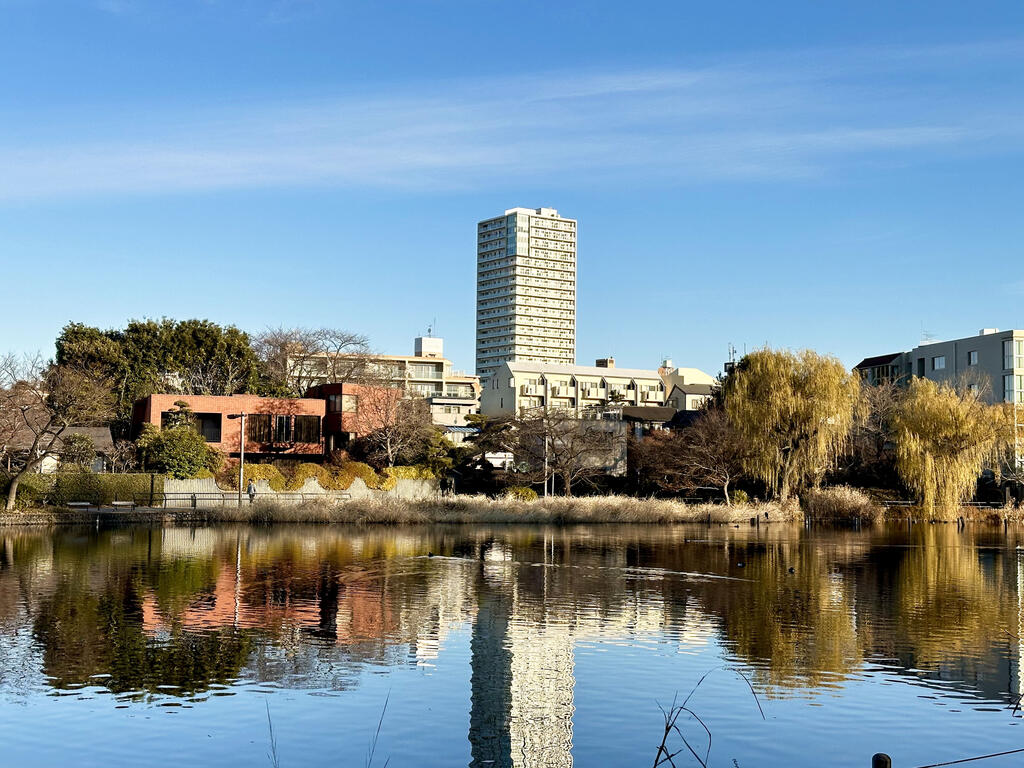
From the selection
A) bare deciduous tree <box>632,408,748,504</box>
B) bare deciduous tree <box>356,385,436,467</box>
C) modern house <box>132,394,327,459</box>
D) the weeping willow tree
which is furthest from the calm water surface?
modern house <box>132,394,327,459</box>

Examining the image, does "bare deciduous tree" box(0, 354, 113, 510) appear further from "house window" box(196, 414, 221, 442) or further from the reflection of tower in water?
the reflection of tower in water

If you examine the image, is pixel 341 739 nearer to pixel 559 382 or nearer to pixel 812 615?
pixel 812 615

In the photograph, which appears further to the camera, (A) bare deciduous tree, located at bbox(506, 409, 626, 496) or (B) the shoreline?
(A) bare deciduous tree, located at bbox(506, 409, 626, 496)

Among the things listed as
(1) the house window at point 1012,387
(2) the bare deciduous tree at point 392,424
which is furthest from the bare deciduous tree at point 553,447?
(1) the house window at point 1012,387

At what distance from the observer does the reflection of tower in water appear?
12508mm

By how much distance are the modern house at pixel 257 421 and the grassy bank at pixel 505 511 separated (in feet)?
44.8

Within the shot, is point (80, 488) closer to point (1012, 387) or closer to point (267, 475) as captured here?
point (267, 475)

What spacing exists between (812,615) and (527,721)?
1100 centimetres

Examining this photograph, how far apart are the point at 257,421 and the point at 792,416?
32706 millimetres

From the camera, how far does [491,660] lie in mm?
17359

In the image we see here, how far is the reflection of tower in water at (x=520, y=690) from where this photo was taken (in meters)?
12.5

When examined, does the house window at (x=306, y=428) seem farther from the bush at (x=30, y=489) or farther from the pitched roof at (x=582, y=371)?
the pitched roof at (x=582, y=371)

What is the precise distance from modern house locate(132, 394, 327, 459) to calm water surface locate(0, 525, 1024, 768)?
3167cm

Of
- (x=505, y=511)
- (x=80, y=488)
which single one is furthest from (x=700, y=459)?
(x=80, y=488)
